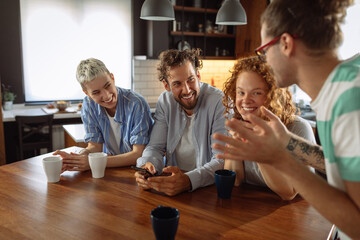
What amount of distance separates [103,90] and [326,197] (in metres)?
1.52

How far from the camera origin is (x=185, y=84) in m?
1.96

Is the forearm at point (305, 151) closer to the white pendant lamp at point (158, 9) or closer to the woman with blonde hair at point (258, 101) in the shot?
the woman with blonde hair at point (258, 101)

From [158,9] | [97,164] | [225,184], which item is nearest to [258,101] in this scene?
[225,184]

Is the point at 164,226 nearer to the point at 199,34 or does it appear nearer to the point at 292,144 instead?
the point at 292,144

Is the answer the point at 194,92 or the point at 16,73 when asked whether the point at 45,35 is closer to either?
the point at 16,73

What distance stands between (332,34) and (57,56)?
4.76m

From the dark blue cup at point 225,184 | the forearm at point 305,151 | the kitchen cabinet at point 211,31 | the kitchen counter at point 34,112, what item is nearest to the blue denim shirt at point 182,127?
the dark blue cup at point 225,184

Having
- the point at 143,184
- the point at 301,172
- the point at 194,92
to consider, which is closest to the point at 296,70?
the point at 301,172

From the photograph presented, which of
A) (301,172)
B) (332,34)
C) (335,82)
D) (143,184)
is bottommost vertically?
(143,184)

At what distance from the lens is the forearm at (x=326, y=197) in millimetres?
762

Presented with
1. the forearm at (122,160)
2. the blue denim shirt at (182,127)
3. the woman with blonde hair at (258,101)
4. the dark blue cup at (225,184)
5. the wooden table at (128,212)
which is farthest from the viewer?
the blue denim shirt at (182,127)

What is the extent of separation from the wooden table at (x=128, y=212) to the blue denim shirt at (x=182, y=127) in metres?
0.45

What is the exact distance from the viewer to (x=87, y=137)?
7.05 feet

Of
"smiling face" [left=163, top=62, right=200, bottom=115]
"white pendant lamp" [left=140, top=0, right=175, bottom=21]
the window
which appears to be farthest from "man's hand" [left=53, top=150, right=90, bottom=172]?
the window
